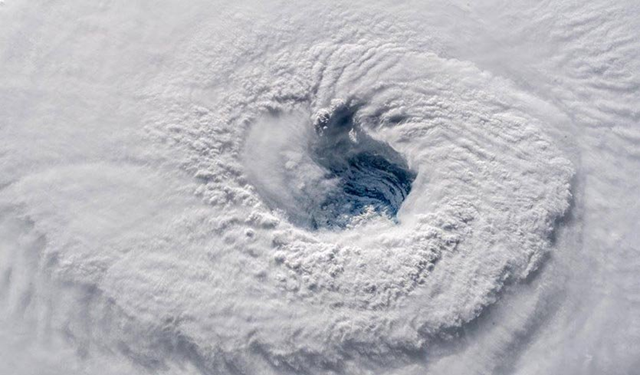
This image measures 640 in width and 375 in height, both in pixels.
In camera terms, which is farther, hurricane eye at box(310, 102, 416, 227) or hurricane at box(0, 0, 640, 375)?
hurricane eye at box(310, 102, 416, 227)

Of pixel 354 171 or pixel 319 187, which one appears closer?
pixel 319 187

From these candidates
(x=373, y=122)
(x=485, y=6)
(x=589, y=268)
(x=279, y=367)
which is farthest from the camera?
(x=485, y=6)

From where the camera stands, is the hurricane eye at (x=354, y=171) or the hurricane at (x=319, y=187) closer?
the hurricane at (x=319, y=187)

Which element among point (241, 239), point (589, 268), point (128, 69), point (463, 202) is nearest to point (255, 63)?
point (128, 69)

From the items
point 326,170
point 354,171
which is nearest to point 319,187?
point 326,170

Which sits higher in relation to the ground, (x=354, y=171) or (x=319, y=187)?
(x=354, y=171)

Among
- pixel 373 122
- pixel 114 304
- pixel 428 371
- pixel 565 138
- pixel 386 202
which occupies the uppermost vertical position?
pixel 565 138

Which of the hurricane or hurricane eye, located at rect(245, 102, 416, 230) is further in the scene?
hurricane eye, located at rect(245, 102, 416, 230)

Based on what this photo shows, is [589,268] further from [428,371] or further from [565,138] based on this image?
[428,371]

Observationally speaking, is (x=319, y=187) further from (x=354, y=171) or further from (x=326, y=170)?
(x=354, y=171)

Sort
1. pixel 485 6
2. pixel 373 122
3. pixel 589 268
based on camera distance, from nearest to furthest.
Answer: pixel 589 268
pixel 373 122
pixel 485 6

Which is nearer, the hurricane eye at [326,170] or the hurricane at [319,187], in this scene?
the hurricane at [319,187]
